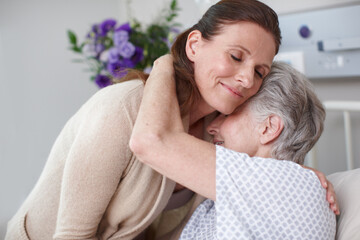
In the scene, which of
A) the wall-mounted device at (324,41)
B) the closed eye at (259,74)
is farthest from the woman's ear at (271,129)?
the wall-mounted device at (324,41)

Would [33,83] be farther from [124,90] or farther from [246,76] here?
[246,76]

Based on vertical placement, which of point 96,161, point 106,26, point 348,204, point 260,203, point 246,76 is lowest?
point 348,204

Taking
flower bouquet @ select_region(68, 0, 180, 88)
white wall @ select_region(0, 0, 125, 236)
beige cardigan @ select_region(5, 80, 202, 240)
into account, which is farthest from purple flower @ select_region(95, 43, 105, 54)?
beige cardigan @ select_region(5, 80, 202, 240)

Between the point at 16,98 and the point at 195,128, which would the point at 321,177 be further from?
the point at 16,98

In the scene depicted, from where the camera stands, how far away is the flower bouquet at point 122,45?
1502 millimetres

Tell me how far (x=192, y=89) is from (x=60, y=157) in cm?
41

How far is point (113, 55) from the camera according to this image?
4.91 ft

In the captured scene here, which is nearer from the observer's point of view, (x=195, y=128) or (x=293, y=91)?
(x=293, y=91)

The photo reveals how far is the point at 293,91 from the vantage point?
1.00 m

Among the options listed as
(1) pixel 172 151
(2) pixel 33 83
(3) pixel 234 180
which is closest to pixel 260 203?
(3) pixel 234 180

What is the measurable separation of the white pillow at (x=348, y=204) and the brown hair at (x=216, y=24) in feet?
1.37

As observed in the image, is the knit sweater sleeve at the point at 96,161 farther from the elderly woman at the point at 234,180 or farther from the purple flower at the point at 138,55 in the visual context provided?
the purple flower at the point at 138,55

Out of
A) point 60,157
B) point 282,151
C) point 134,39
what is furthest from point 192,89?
point 134,39

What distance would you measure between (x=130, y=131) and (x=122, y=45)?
71cm
